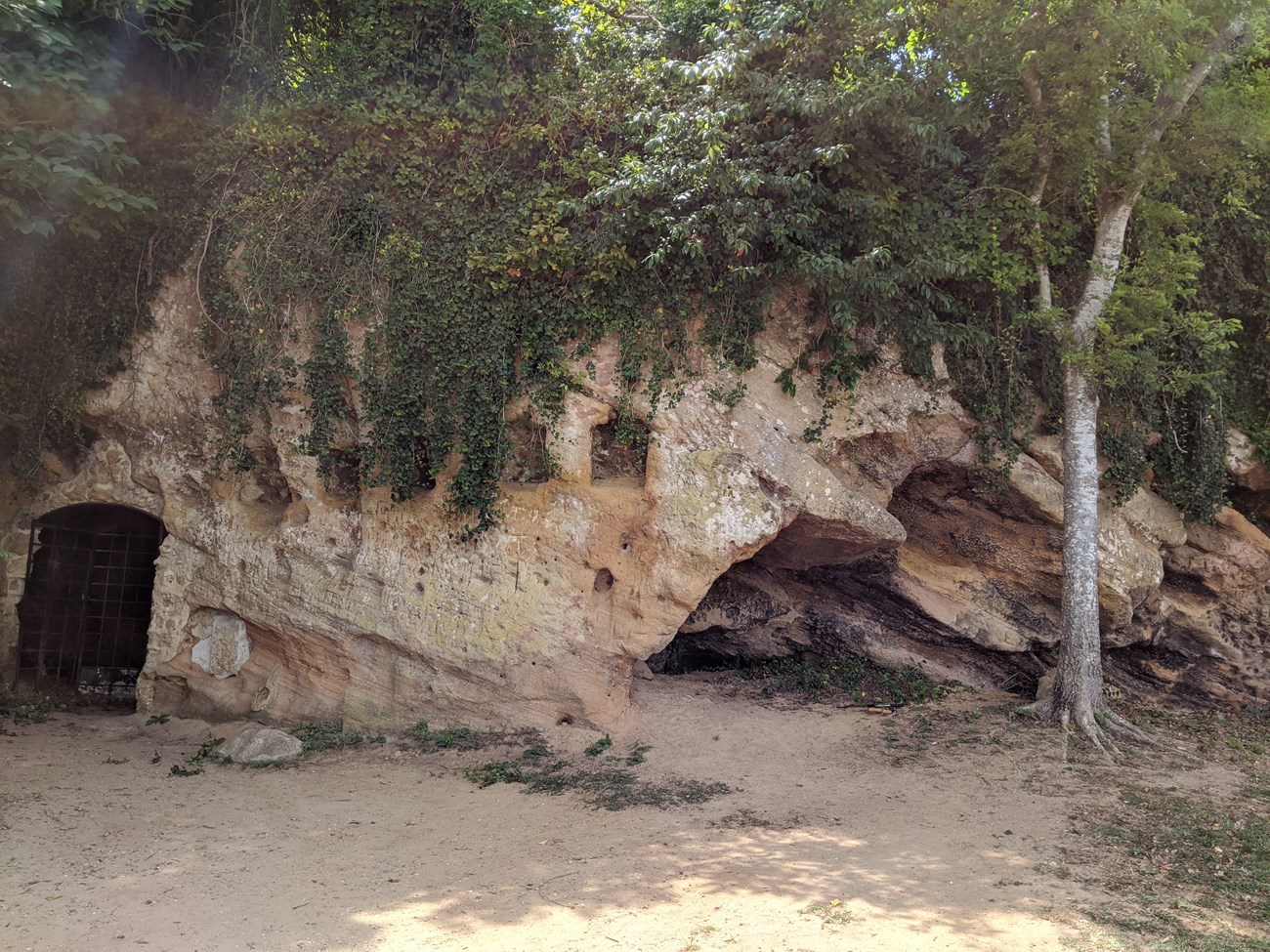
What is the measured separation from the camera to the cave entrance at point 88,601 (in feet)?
32.0

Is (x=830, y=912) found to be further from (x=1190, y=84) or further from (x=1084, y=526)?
(x=1190, y=84)

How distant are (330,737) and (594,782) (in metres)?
2.43

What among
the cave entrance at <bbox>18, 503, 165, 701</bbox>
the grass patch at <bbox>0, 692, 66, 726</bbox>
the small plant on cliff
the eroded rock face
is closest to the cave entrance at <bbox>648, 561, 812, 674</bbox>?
the eroded rock face

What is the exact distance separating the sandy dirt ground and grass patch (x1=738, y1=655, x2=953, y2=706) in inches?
24.9

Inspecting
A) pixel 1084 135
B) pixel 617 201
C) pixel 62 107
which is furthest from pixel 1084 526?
pixel 62 107

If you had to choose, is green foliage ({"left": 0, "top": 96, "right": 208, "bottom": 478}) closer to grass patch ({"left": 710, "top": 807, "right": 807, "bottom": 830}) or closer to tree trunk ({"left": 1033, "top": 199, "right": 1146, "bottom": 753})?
grass patch ({"left": 710, "top": 807, "right": 807, "bottom": 830})

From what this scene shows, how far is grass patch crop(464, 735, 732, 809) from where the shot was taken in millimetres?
6973

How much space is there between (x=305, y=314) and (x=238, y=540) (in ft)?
7.18

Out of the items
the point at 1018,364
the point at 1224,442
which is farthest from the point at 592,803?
the point at 1224,442

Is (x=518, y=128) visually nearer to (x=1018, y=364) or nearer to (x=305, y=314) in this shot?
(x=305, y=314)

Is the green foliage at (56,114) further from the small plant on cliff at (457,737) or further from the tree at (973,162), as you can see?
the small plant on cliff at (457,737)

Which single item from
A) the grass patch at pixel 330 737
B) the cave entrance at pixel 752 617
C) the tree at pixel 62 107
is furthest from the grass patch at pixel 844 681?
the tree at pixel 62 107

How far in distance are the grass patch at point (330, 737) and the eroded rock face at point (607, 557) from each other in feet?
0.64

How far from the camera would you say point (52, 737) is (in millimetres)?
8234
